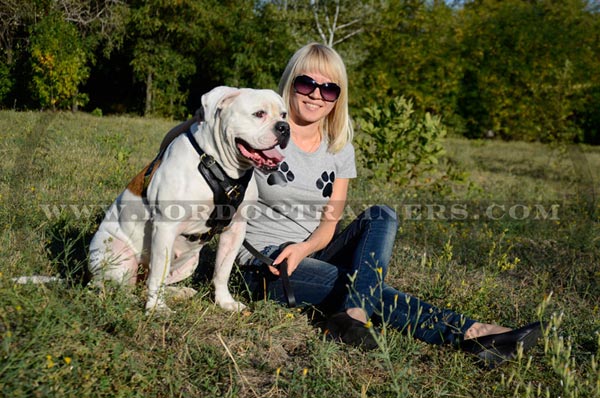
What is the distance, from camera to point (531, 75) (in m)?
17.8

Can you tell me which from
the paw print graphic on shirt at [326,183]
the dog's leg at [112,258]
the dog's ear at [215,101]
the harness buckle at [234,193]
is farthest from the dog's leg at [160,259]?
the paw print graphic on shirt at [326,183]

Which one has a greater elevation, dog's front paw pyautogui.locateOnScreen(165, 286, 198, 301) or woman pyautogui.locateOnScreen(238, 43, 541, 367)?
woman pyautogui.locateOnScreen(238, 43, 541, 367)

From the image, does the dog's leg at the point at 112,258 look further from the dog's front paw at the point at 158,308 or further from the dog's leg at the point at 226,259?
the dog's leg at the point at 226,259

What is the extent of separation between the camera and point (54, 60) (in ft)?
41.8

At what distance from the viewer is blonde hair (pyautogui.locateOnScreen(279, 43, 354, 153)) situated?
3.21m

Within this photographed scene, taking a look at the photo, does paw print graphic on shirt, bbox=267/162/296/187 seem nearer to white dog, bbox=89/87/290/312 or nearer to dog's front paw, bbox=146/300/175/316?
white dog, bbox=89/87/290/312

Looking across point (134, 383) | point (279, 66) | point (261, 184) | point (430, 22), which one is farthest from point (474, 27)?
point (134, 383)

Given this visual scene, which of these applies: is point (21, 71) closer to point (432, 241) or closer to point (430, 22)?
point (432, 241)

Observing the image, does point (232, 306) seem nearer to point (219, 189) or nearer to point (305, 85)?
point (219, 189)

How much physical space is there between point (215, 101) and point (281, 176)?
2.30 feet

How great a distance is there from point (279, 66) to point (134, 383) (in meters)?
17.0

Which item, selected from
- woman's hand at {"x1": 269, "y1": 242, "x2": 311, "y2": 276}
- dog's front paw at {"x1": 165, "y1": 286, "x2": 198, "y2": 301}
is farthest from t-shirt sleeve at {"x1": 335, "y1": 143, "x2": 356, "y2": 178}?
dog's front paw at {"x1": 165, "y1": 286, "x2": 198, "y2": 301}

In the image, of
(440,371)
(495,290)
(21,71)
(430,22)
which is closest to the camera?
(440,371)

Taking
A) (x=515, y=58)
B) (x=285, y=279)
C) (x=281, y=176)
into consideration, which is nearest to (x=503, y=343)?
(x=285, y=279)
